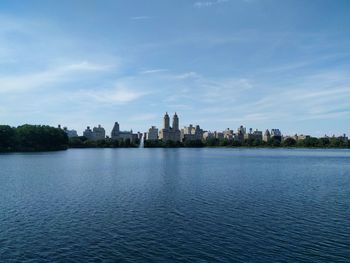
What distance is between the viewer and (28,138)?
150 metres

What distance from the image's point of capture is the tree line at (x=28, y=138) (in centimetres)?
13962

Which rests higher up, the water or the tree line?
the tree line

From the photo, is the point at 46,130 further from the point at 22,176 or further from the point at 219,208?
the point at 219,208

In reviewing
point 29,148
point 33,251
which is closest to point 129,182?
point 33,251

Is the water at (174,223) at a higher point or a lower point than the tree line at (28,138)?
lower

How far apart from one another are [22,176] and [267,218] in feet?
140

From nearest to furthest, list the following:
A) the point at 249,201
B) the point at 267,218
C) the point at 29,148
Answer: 1. the point at 267,218
2. the point at 249,201
3. the point at 29,148

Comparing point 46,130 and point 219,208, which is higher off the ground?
point 46,130

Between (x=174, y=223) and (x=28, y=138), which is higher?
(x=28, y=138)

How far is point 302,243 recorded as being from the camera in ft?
72.1

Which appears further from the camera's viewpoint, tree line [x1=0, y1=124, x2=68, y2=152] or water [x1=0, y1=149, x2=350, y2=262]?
tree line [x1=0, y1=124, x2=68, y2=152]

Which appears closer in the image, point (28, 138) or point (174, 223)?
point (174, 223)

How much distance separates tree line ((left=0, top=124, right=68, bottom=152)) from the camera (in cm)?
13962

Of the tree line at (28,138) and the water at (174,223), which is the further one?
the tree line at (28,138)
